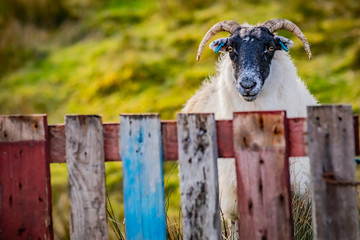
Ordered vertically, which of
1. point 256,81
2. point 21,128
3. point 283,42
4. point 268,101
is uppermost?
point 283,42

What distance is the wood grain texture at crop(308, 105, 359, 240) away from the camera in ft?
12.6

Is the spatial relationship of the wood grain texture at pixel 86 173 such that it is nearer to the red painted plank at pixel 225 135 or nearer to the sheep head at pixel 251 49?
the red painted plank at pixel 225 135

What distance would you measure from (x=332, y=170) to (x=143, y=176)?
1080 millimetres

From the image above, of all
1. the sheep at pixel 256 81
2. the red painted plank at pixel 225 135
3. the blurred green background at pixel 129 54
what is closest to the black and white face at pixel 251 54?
the sheep at pixel 256 81

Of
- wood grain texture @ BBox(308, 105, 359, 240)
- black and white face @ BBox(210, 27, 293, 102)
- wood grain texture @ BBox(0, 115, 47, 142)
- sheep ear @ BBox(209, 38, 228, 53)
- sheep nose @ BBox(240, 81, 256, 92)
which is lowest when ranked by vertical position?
wood grain texture @ BBox(308, 105, 359, 240)

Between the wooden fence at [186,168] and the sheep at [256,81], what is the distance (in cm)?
199

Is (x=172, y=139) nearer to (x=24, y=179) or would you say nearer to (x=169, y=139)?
(x=169, y=139)

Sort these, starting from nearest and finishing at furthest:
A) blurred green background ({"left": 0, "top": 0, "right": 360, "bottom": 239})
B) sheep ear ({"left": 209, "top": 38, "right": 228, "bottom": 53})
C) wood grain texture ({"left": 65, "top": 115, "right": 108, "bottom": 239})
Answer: wood grain texture ({"left": 65, "top": 115, "right": 108, "bottom": 239})
sheep ear ({"left": 209, "top": 38, "right": 228, "bottom": 53})
blurred green background ({"left": 0, "top": 0, "right": 360, "bottom": 239})

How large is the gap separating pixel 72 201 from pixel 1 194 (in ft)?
1.51

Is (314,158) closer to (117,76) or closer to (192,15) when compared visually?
(117,76)

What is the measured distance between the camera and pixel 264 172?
12.9 ft

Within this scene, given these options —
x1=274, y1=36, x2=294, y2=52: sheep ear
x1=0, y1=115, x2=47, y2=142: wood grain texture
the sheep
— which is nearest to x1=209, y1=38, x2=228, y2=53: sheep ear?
the sheep

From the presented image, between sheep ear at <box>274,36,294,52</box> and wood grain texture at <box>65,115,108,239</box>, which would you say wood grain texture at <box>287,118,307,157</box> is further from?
sheep ear at <box>274,36,294,52</box>

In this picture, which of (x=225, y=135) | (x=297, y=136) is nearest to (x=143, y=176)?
(x=225, y=135)
